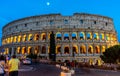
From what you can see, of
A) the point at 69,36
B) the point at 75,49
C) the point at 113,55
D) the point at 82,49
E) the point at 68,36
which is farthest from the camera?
the point at 82,49

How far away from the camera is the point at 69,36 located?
6794 cm

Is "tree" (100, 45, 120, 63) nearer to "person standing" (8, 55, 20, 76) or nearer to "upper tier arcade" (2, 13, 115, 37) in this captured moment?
"upper tier arcade" (2, 13, 115, 37)

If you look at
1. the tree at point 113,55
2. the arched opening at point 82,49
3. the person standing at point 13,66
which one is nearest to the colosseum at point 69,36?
the arched opening at point 82,49

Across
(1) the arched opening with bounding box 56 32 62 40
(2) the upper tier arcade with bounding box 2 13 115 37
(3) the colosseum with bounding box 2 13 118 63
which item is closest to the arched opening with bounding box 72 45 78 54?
(3) the colosseum with bounding box 2 13 118 63

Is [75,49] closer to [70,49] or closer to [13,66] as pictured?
[70,49]

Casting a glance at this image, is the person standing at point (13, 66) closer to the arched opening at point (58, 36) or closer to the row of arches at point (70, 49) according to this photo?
the row of arches at point (70, 49)

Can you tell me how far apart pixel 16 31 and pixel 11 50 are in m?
7.18

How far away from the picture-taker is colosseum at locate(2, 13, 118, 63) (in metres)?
67.4

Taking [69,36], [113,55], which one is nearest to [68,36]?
[69,36]

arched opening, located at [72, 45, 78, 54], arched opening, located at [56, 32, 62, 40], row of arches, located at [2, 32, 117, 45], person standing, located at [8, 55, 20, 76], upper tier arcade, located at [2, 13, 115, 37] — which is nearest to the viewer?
person standing, located at [8, 55, 20, 76]

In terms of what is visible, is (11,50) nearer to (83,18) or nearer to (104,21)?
(83,18)

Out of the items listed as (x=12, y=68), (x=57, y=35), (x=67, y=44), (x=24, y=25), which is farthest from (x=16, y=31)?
(x=12, y=68)

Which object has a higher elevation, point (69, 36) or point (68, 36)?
point (68, 36)

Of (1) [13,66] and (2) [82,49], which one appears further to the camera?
(2) [82,49]
